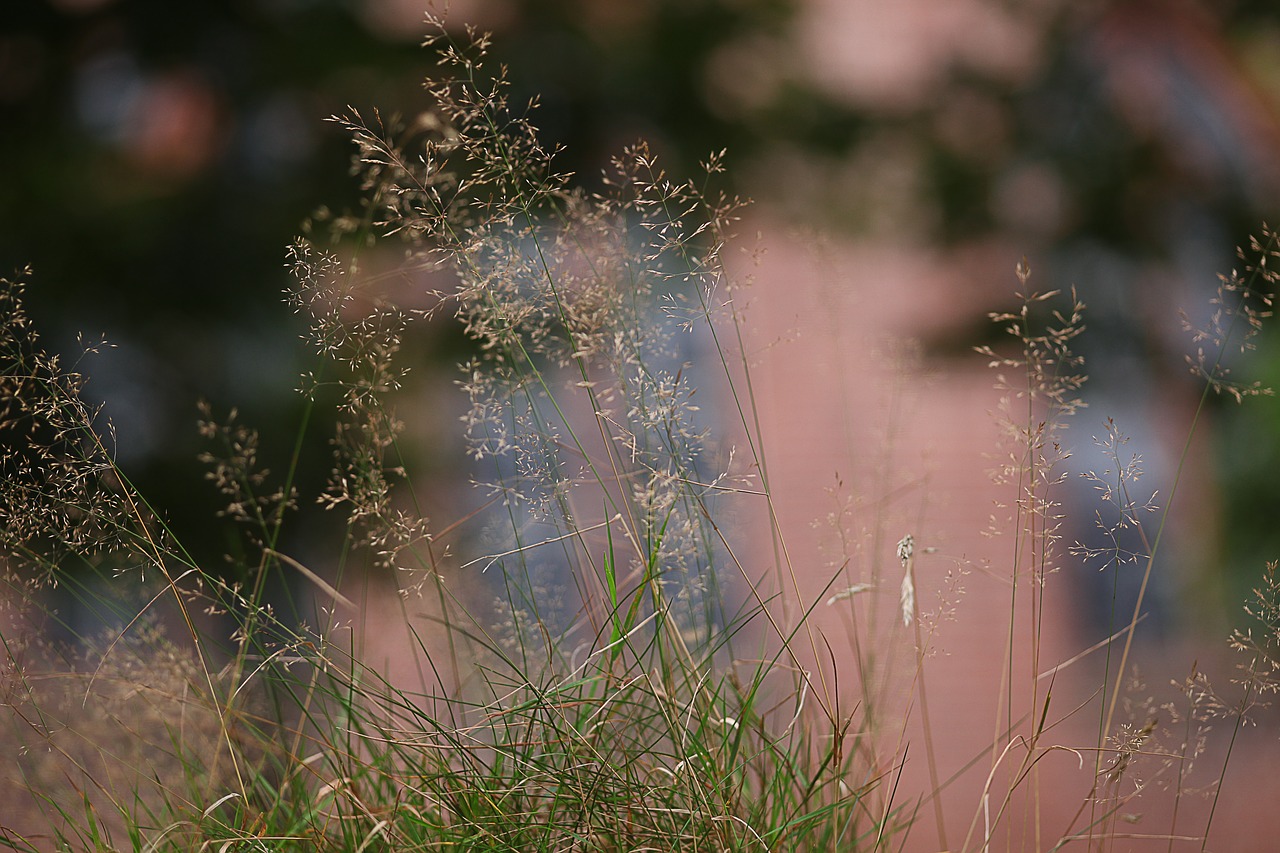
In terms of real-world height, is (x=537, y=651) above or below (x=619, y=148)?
below

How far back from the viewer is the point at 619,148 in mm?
2893

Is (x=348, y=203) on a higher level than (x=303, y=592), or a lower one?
higher

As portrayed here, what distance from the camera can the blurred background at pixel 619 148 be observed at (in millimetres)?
2660

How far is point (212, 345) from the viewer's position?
106 inches

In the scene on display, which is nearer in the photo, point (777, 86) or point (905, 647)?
point (905, 647)

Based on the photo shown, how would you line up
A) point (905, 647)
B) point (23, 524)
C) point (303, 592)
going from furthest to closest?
point (303, 592) → point (905, 647) → point (23, 524)

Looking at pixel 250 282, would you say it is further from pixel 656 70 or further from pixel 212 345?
pixel 656 70

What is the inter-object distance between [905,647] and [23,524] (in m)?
0.76

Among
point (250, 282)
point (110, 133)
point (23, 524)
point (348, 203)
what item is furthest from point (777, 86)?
point (23, 524)

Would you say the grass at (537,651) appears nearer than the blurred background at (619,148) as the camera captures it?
Yes

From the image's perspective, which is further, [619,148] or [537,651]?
[619,148]

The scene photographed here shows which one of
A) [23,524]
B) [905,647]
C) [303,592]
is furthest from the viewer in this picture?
[303,592]

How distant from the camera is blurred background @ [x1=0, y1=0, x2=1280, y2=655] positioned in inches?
105

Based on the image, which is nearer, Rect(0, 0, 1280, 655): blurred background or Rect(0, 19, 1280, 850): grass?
Rect(0, 19, 1280, 850): grass
